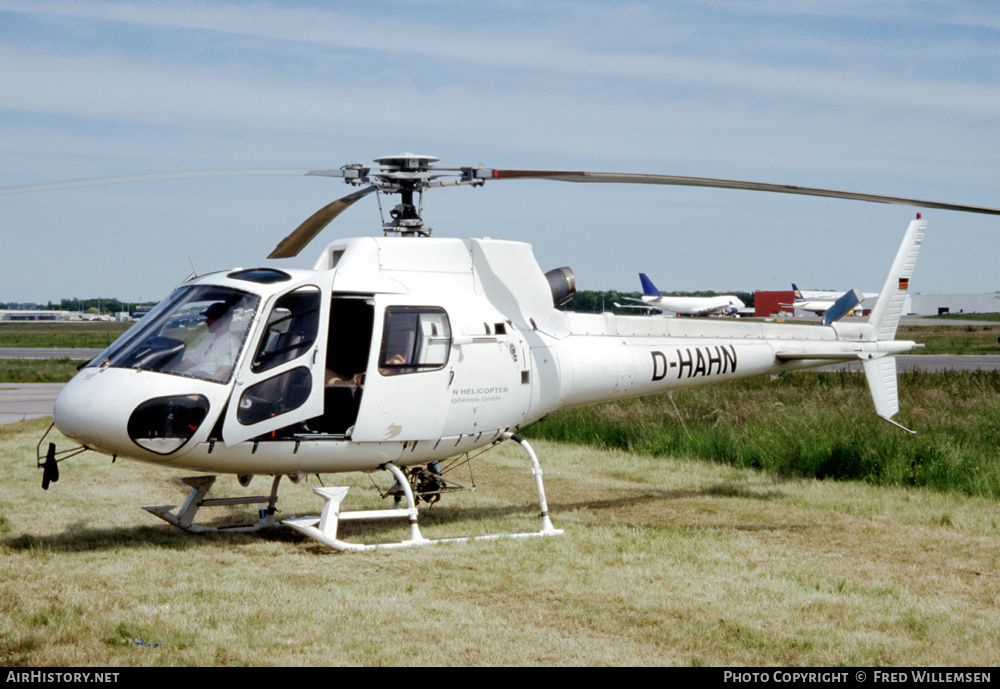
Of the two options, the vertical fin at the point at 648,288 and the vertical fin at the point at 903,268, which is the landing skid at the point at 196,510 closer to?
the vertical fin at the point at 903,268

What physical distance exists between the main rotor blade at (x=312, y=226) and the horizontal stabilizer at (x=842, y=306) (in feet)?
20.4

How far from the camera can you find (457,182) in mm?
8539

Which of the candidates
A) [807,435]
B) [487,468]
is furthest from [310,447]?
[807,435]

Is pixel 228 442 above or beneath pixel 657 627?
above

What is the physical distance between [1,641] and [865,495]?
332 inches

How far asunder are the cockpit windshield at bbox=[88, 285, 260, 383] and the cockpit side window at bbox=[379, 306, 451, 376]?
1.20 meters

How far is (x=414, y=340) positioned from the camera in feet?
27.6

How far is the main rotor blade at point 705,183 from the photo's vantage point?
8.12m

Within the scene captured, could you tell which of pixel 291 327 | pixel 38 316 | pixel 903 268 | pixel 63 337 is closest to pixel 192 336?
pixel 291 327

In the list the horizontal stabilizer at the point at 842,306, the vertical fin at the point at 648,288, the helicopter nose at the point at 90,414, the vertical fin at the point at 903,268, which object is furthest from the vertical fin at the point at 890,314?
the vertical fin at the point at 648,288

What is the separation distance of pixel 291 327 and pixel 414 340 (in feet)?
3.64

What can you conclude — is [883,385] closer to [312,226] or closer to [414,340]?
[414,340]

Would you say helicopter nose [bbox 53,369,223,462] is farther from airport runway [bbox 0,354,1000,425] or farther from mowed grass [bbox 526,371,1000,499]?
airport runway [bbox 0,354,1000,425]
